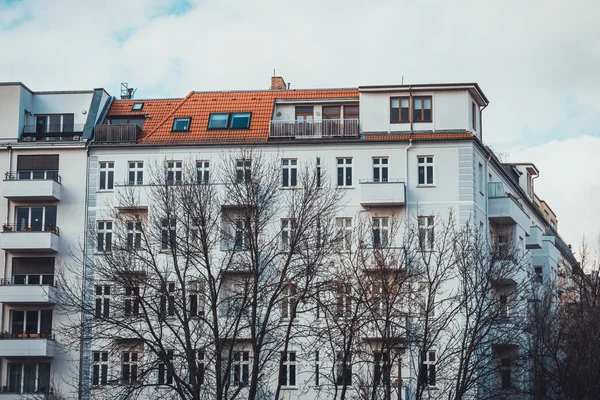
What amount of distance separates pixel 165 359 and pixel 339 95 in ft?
78.8

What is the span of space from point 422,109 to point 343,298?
49.2ft

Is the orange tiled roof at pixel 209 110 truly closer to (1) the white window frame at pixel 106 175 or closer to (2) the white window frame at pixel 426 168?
(1) the white window frame at pixel 106 175

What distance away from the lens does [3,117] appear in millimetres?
66000

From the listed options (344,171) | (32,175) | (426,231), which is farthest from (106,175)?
(426,231)

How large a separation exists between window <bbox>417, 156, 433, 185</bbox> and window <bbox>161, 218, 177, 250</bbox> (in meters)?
15.9

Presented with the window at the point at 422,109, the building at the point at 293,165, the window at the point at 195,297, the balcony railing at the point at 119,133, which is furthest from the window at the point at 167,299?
the window at the point at 422,109

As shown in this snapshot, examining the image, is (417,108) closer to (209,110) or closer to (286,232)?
(286,232)

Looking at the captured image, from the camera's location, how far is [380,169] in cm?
6338

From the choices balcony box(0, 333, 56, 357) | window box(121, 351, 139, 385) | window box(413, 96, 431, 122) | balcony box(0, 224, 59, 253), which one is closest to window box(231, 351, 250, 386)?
window box(121, 351, 139, 385)

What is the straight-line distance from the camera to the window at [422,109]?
209 feet

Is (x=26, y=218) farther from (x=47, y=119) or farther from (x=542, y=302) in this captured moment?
(x=542, y=302)

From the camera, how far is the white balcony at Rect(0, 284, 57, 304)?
62500 millimetres

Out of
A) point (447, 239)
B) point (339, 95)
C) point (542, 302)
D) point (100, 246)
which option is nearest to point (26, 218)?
point (100, 246)

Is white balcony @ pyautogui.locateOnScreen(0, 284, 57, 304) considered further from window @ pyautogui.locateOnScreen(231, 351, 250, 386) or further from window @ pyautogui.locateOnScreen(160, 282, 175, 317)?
window @ pyautogui.locateOnScreen(231, 351, 250, 386)
